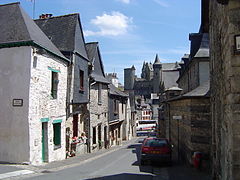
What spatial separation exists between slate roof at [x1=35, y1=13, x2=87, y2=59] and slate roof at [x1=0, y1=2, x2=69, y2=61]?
99.4 inches

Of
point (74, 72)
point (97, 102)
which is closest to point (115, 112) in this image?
point (97, 102)

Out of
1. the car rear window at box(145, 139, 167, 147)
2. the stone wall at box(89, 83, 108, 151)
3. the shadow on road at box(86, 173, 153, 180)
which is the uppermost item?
the stone wall at box(89, 83, 108, 151)

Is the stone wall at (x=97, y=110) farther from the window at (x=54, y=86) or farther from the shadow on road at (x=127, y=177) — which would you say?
the shadow on road at (x=127, y=177)

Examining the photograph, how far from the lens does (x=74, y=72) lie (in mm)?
13773

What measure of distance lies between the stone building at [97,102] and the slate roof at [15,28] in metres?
6.18

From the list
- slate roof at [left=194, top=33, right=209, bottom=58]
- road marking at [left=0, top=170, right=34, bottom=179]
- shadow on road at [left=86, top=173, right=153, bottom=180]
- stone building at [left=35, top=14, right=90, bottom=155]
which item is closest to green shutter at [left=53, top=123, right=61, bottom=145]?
stone building at [left=35, top=14, right=90, bottom=155]

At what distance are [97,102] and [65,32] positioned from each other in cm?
583

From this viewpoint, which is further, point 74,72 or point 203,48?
point 203,48

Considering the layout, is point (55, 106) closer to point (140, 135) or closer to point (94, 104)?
point (94, 104)

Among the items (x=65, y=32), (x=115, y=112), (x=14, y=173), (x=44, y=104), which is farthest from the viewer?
(x=115, y=112)

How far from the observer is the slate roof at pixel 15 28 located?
999 cm

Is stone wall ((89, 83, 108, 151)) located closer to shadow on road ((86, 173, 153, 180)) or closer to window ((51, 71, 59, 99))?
window ((51, 71, 59, 99))

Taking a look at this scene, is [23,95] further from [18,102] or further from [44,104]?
[44,104]

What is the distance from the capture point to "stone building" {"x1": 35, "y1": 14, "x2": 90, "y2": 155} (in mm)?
13617
